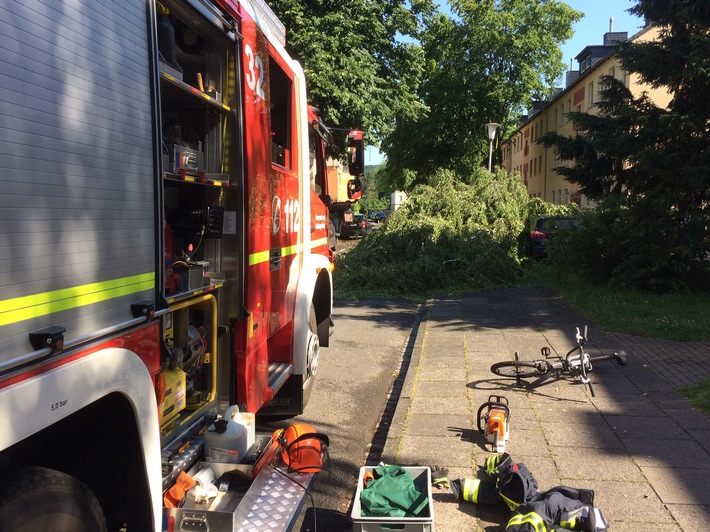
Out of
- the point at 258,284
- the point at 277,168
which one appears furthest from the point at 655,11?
the point at 258,284

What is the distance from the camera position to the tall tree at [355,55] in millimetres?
16938

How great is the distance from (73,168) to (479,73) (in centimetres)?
3826

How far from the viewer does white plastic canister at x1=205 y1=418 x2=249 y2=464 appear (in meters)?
3.42

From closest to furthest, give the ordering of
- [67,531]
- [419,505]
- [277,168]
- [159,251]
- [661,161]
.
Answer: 1. [67,531]
2. [159,251]
3. [419,505]
4. [277,168]
5. [661,161]

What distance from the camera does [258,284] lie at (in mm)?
4086

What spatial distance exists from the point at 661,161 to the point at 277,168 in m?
9.43

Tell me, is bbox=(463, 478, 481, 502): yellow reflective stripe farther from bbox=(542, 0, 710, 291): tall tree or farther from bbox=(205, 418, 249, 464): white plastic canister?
bbox=(542, 0, 710, 291): tall tree

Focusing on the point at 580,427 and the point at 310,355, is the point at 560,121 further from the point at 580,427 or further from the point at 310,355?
the point at 310,355

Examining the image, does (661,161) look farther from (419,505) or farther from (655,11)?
(419,505)

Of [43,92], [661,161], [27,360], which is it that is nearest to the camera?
[27,360]

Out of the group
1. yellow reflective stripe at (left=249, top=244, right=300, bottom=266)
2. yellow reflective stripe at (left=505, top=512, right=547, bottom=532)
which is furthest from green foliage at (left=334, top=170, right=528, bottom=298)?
yellow reflective stripe at (left=505, top=512, right=547, bottom=532)

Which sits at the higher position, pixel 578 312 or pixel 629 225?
pixel 629 225

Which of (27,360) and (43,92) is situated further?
(43,92)

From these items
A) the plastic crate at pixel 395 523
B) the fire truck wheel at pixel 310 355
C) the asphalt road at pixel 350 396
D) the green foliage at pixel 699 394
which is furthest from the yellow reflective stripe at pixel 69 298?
the green foliage at pixel 699 394
